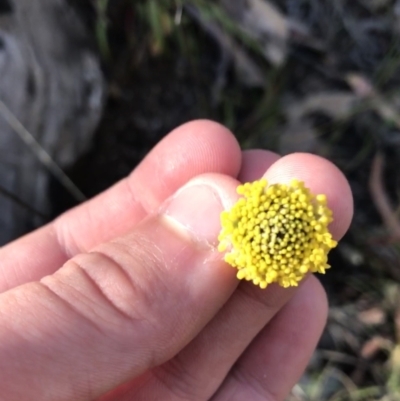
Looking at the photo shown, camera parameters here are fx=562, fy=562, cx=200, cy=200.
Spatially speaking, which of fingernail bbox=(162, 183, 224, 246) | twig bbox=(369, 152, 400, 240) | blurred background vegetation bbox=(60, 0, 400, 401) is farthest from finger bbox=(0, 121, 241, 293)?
twig bbox=(369, 152, 400, 240)

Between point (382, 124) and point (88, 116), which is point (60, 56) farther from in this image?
point (382, 124)

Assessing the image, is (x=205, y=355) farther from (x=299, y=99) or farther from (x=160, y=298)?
(x=299, y=99)

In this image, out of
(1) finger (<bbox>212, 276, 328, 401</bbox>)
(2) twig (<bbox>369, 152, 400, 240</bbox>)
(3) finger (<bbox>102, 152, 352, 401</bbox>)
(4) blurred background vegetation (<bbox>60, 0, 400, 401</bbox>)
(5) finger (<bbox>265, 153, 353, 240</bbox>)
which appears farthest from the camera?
(2) twig (<bbox>369, 152, 400, 240</bbox>)

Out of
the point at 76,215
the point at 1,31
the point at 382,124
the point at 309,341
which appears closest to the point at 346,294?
the point at 309,341

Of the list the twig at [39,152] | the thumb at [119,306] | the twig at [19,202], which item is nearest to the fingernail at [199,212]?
the thumb at [119,306]

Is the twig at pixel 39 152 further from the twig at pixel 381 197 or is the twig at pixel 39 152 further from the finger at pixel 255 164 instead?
the twig at pixel 381 197

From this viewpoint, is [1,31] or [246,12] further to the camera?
[246,12]

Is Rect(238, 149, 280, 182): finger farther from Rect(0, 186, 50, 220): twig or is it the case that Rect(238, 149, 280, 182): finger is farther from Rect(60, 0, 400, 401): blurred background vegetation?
Rect(0, 186, 50, 220): twig

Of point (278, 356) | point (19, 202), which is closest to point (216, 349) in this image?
point (278, 356)
